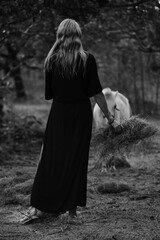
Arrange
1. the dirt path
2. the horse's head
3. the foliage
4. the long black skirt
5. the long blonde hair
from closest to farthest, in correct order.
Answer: the dirt path → the long blonde hair → the long black skirt → the horse's head → the foliage

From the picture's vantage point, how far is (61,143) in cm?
568

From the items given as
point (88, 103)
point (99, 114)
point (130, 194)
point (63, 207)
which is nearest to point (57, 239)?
point (63, 207)

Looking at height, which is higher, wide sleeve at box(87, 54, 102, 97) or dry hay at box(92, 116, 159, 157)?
wide sleeve at box(87, 54, 102, 97)

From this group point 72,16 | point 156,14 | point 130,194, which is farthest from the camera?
point 156,14

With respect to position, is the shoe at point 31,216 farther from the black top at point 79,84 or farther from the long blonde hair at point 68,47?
the long blonde hair at point 68,47

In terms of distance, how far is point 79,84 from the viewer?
5520 mm

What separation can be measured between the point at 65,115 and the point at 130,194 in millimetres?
2202

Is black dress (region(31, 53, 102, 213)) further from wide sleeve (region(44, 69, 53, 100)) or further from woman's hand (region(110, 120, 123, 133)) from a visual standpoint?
woman's hand (region(110, 120, 123, 133))

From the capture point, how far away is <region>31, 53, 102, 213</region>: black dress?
5.55 meters

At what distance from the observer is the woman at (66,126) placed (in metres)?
5.49

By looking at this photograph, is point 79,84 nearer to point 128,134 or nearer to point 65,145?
point 65,145

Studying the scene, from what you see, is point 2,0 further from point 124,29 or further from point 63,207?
point 124,29

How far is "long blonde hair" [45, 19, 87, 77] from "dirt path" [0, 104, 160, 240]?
162cm

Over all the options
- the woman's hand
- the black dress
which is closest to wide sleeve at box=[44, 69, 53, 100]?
the black dress
